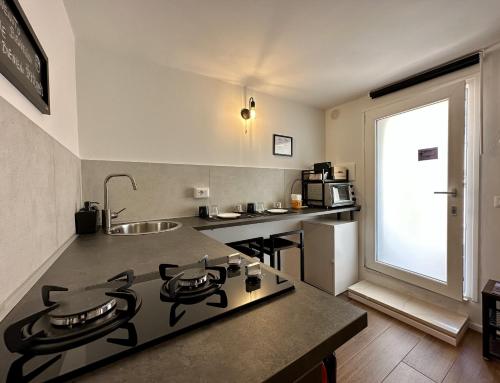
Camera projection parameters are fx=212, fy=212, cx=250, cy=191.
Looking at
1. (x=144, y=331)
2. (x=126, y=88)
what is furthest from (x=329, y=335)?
(x=126, y=88)

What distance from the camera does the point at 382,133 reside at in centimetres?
238

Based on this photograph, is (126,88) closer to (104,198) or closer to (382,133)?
(104,198)

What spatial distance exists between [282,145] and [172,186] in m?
1.40

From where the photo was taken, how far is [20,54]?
67 centimetres

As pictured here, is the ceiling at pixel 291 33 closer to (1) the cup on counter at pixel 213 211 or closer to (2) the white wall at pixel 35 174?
(2) the white wall at pixel 35 174

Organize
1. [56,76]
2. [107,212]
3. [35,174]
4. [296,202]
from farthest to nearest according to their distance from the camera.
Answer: [296,202] < [107,212] < [56,76] < [35,174]

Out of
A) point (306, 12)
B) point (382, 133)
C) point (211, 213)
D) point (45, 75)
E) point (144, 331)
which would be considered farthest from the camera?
point (382, 133)

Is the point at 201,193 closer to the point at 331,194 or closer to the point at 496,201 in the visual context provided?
the point at 331,194

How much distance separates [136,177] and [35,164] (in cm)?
103

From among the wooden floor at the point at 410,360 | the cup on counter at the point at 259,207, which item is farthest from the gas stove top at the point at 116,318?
the cup on counter at the point at 259,207

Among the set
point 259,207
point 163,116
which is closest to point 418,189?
point 259,207

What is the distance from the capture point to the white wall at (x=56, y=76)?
28.3 inches

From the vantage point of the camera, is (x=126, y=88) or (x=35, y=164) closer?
(x=35, y=164)

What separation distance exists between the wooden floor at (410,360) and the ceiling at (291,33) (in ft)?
7.49
